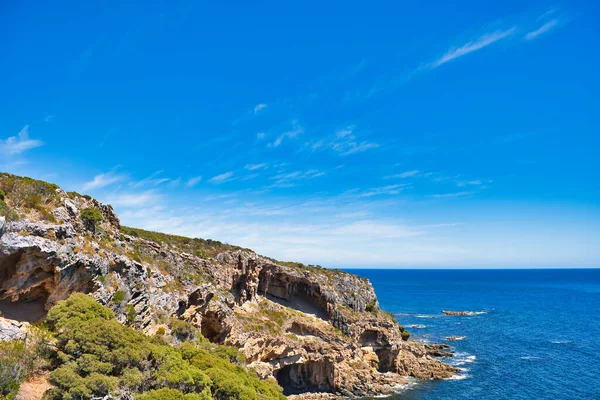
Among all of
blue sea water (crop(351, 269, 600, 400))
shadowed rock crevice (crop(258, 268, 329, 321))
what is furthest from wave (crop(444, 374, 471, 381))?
shadowed rock crevice (crop(258, 268, 329, 321))

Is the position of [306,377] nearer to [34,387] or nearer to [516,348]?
[34,387]

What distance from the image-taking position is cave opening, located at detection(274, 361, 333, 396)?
58.7 metres

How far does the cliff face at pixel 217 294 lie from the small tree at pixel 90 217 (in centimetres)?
20

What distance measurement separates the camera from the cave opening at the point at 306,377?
58719 millimetres

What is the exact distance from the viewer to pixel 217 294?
4866 cm

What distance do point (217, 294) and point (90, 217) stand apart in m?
21.5

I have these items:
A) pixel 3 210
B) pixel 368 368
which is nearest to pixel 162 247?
pixel 3 210

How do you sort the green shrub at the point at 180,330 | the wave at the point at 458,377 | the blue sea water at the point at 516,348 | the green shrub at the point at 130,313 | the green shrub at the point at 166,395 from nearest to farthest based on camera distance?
the green shrub at the point at 166,395, the green shrub at the point at 130,313, the green shrub at the point at 180,330, the blue sea water at the point at 516,348, the wave at the point at 458,377

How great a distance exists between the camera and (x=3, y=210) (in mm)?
23406

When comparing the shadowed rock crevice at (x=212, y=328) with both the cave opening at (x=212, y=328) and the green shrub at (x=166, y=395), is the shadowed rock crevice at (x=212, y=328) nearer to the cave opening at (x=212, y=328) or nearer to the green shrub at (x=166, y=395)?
the cave opening at (x=212, y=328)

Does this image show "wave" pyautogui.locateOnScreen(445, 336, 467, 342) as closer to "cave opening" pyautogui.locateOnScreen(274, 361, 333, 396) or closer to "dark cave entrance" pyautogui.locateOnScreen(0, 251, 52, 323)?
"cave opening" pyautogui.locateOnScreen(274, 361, 333, 396)

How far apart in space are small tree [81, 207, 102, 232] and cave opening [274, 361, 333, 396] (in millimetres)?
38728

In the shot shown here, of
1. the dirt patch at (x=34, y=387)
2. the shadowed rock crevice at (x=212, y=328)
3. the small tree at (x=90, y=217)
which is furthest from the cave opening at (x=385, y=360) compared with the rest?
the dirt patch at (x=34, y=387)

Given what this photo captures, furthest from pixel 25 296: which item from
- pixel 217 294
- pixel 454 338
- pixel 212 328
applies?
pixel 454 338
